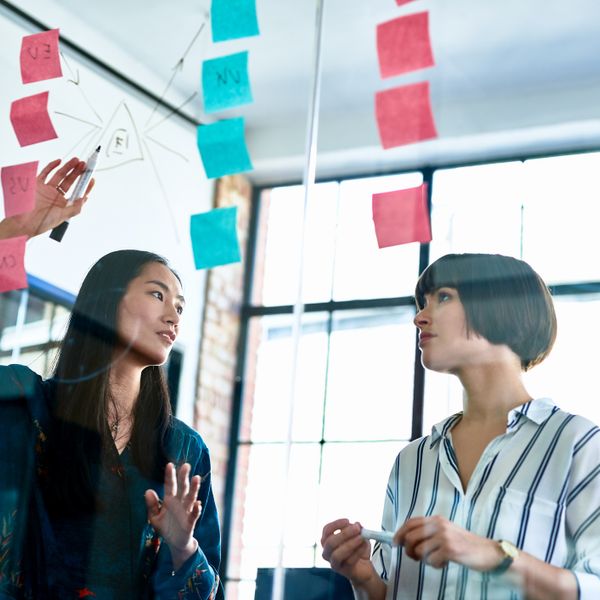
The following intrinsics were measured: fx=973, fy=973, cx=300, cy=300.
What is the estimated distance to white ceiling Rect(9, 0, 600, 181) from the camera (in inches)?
47.4

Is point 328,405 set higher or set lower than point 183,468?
higher

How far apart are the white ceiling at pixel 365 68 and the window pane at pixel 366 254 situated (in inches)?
1.1

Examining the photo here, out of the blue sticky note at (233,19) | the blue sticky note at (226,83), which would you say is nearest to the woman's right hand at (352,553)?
the blue sticky note at (226,83)

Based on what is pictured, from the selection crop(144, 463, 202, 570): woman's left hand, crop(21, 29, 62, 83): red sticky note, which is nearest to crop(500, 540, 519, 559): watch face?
crop(144, 463, 202, 570): woman's left hand

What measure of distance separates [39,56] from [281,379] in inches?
26.1

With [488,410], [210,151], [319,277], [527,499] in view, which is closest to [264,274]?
[319,277]

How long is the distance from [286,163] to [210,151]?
0.14 meters

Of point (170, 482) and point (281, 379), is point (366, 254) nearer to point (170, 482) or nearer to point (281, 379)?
point (281, 379)

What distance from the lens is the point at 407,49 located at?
128 centimetres

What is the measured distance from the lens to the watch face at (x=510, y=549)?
931 mm

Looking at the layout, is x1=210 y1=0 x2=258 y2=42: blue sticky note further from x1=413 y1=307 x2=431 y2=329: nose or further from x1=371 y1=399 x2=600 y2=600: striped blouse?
x1=371 y1=399 x2=600 y2=600: striped blouse

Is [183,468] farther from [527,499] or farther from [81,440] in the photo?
[527,499]

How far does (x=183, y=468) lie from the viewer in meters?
1.20

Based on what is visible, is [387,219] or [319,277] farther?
[319,277]
